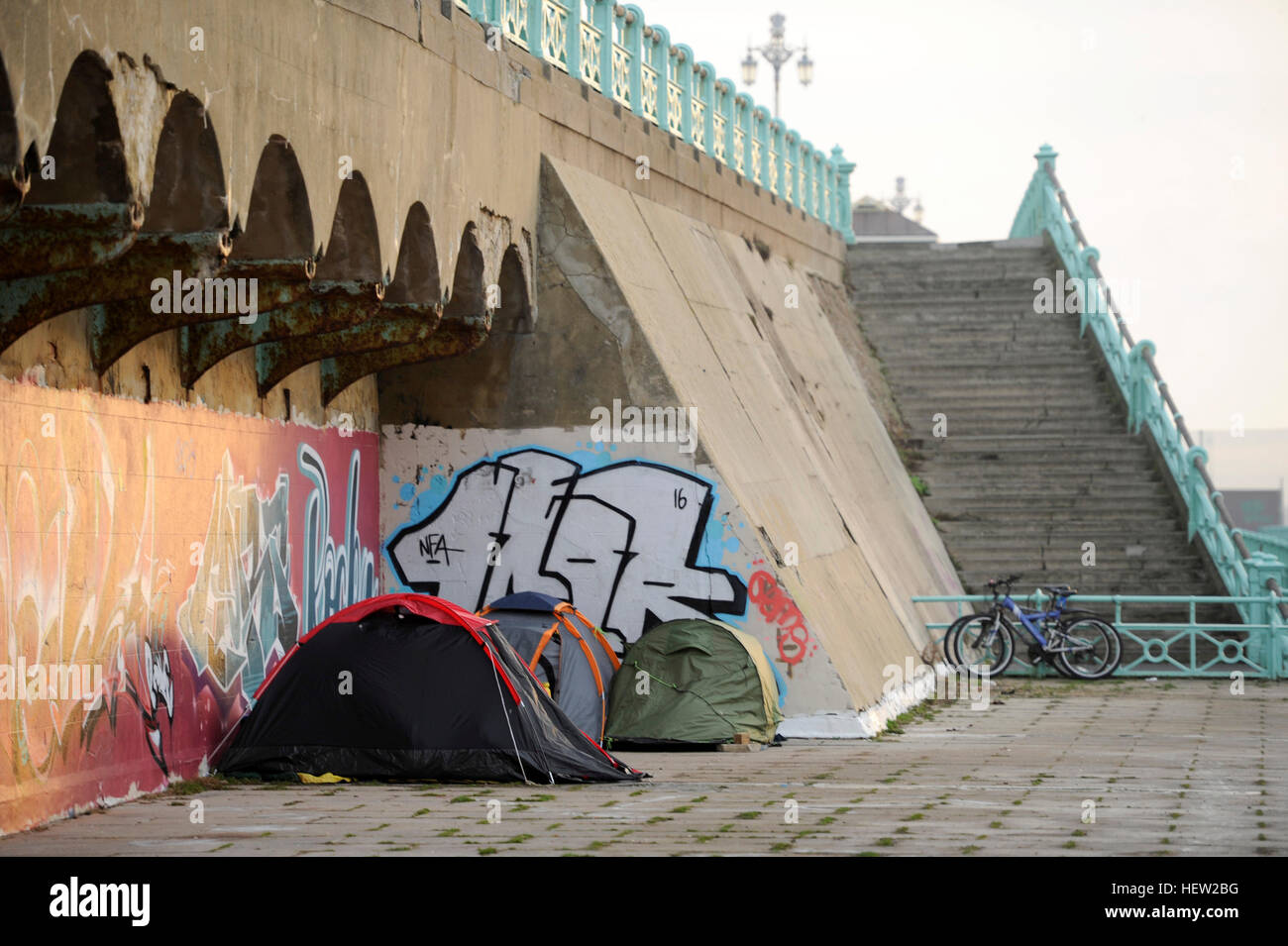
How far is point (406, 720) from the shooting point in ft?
42.5

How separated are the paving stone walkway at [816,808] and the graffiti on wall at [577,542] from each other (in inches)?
62.5

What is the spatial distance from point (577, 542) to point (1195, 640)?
884cm

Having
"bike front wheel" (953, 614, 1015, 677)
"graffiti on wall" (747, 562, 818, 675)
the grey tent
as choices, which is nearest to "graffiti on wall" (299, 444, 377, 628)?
the grey tent

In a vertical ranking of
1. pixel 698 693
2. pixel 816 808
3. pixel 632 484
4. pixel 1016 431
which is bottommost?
pixel 816 808

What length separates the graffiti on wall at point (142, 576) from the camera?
1066 centimetres

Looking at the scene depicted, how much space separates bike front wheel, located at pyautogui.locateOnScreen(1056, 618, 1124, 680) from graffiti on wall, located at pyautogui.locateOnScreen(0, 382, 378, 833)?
30.9 ft

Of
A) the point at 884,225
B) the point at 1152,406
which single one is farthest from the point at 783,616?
the point at 884,225

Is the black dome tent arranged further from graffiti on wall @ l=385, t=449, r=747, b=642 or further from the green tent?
graffiti on wall @ l=385, t=449, r=747, b=642

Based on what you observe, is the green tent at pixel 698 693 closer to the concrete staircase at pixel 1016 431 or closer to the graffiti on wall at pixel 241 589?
the graffiti on wall at pixel 241 589

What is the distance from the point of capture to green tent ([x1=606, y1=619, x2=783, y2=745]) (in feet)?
50.1

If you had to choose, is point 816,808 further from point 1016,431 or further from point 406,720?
point 1016,431

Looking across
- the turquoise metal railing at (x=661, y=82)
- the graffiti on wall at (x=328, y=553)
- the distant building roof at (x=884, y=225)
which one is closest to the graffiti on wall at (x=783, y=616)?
the graffiti on wall at (x=328, y=553)

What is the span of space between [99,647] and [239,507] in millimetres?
2340
